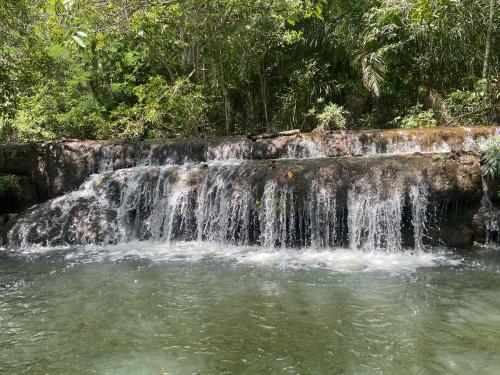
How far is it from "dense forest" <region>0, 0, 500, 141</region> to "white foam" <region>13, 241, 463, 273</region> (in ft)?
14.7

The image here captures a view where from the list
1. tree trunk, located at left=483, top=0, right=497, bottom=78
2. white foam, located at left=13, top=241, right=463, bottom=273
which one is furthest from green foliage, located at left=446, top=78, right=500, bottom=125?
white foam, located at left=13, top=241, right=463, bottom=273

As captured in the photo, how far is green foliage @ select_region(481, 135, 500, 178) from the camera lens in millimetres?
7570

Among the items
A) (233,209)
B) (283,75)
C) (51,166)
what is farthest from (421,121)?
(51,166)

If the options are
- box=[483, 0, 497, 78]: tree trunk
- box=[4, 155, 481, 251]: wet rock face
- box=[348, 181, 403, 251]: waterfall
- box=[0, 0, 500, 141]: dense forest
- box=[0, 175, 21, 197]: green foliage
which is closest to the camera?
box=[348, 181, 403, 251]: waterfall

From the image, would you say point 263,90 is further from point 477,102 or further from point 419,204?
point 419,204

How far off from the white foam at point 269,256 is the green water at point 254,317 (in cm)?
7

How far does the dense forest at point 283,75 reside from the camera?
11.2 metres

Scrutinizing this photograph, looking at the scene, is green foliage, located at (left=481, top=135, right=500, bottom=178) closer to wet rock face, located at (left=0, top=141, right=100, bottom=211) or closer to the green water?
the green water

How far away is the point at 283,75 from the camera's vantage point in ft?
45.1

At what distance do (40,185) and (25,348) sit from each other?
27.0 feet

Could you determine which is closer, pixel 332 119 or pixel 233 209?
pixel 233 209

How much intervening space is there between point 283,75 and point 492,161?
7.45 metres

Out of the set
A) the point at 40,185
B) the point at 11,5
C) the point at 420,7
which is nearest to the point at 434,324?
the point at 420,7

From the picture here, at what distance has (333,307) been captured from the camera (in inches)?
189
